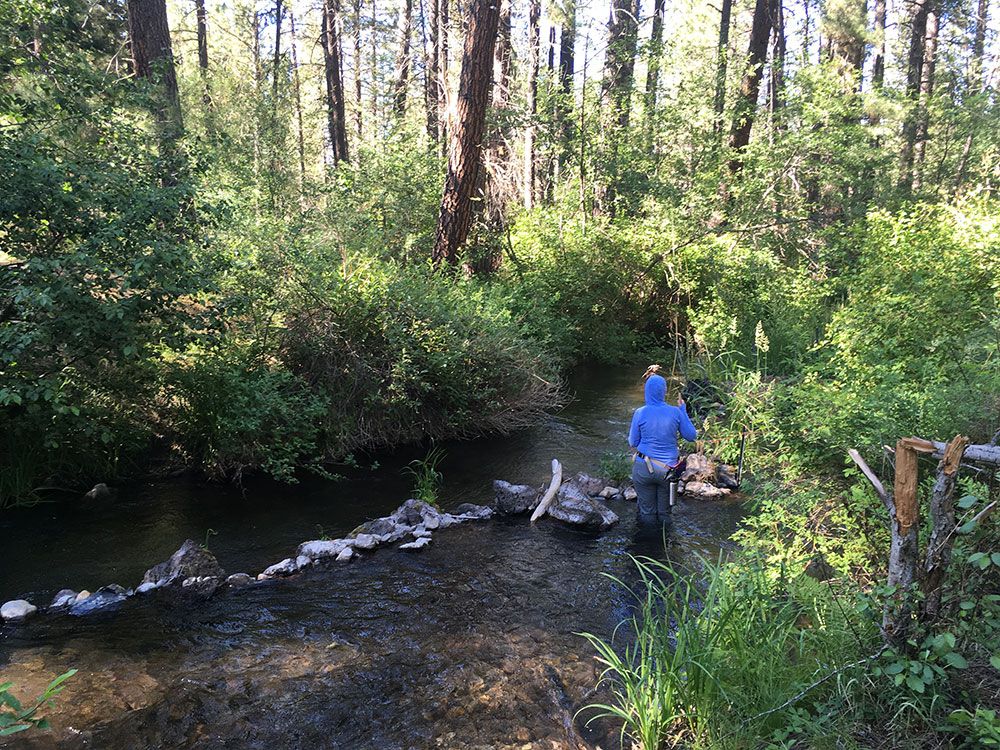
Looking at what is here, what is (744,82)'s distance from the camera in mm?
15297

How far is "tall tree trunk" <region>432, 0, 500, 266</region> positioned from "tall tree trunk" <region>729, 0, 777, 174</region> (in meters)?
6.62

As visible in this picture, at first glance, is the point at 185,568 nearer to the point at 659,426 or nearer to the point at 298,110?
the point at 659,426

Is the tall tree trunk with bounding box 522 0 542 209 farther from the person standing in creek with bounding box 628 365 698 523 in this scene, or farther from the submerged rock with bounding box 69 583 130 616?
the submerged rock with bounding box 69 583 130 616

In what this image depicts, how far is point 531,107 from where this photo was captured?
589 inches

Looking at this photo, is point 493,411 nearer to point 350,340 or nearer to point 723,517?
point 350,340

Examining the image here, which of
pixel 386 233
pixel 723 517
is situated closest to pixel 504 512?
pixel 723 517

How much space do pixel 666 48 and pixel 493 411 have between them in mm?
11034

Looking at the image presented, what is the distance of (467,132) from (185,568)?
29.6 feet

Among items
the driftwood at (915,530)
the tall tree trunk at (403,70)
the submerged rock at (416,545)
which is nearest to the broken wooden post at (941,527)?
the driftwood at (915,530)

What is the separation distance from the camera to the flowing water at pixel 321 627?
150 inches

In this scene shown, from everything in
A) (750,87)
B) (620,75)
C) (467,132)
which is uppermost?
(620,75)

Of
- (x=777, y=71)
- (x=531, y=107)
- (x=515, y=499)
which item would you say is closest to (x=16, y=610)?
(x=515, y=499)

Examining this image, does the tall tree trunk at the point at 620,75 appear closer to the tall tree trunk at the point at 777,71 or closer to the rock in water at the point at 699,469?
the tall tree trunk at the point at 777,71

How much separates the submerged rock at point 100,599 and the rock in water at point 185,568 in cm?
21
